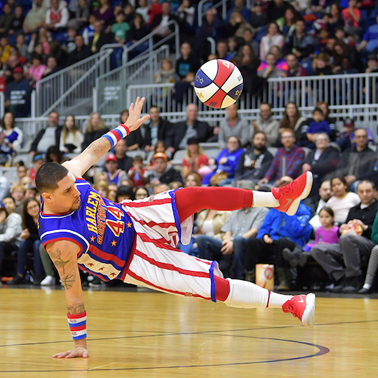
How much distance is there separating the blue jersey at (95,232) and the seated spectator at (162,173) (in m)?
7.35

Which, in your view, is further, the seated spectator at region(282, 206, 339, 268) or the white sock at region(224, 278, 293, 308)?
the seated spectator at region(282, 206, 339, 268)

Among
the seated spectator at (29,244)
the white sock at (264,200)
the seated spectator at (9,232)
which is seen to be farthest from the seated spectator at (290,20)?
the white sock at (264,200)

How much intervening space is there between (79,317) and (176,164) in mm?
8877

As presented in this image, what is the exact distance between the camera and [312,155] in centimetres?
1118

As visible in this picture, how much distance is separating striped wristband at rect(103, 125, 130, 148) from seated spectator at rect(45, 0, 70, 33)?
45.7 feet

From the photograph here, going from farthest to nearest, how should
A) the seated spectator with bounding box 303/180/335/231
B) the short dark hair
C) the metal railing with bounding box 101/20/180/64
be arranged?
the metal railing with bounding box 101/20/180/64 < the seated spectator with bounding box 303/180/335/231 < the short dark hair

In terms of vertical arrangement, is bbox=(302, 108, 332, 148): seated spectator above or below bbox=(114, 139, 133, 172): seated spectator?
above

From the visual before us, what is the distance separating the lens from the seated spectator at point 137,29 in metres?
16.8

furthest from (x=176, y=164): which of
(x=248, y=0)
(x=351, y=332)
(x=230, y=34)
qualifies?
(x=351, y=332)

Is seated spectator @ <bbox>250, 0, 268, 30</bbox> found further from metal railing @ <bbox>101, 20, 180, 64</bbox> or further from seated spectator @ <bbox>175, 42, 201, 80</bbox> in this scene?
metal railing @ <bbox>101, 20, 180, 64</bbox>

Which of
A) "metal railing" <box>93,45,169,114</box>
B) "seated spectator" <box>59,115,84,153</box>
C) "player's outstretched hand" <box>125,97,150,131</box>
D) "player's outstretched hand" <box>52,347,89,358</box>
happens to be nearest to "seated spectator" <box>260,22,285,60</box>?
"metal railing" <box>93,45,169,114</box>

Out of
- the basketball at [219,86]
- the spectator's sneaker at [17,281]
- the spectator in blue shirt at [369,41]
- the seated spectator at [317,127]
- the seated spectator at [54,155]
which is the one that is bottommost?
the spectator's sneaker at [17,281]

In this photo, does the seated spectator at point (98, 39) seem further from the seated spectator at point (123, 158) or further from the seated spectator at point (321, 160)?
the seated spectator at point (321, 160)

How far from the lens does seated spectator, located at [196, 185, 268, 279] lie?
1012cm
